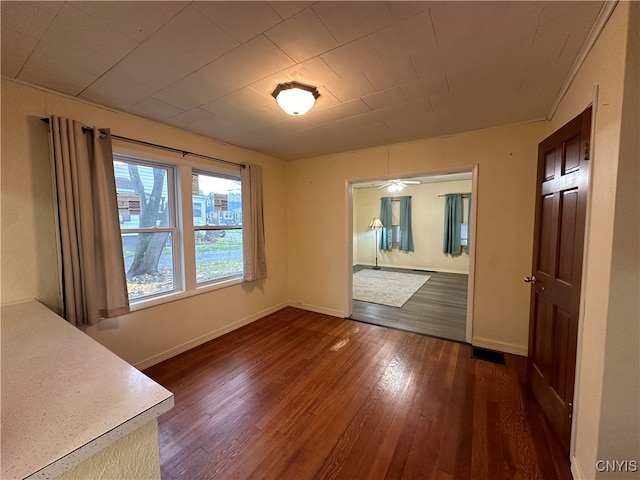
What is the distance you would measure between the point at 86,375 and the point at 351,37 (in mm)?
1939

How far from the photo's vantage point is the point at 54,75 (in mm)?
1728

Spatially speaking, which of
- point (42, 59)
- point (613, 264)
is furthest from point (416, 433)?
point (42, 59)

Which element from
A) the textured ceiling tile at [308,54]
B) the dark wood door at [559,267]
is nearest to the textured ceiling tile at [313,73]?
the textured ceiling tile at [308,54]

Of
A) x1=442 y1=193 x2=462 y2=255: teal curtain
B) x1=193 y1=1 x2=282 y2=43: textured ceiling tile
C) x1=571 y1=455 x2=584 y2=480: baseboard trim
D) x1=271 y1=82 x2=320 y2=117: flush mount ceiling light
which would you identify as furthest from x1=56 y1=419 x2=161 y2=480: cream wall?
x1=442 y1=193 x2=462 y2=255: teal curtain

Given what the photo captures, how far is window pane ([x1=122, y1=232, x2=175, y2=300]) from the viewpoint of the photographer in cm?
250

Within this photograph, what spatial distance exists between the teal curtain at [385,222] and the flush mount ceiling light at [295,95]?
6.20 meters

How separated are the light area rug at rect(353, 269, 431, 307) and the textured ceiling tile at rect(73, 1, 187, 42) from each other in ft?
13.8

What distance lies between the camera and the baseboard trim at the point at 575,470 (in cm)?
136

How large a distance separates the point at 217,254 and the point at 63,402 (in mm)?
2585

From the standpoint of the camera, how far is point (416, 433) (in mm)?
1734

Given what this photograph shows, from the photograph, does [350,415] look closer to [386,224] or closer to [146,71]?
[146,71]

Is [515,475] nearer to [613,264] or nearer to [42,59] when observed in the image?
[613,264]

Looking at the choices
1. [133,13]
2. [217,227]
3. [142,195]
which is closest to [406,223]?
[217,227]

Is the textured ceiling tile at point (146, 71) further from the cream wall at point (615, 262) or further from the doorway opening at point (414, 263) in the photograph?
the doorway opening at point (414, 263)
